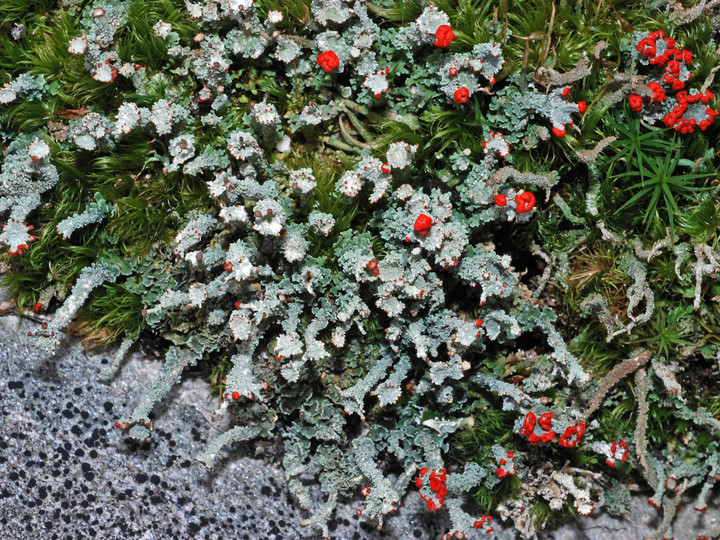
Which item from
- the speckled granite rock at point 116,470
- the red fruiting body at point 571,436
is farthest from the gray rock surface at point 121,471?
the red fruiting body at point 571,436

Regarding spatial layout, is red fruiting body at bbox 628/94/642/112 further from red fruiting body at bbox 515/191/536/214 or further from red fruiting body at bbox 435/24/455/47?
red fruiting body at bbox 435/24/455/47

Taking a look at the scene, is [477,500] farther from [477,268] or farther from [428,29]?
[428,29]

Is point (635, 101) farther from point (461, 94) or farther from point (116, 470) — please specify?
point (116, 470)

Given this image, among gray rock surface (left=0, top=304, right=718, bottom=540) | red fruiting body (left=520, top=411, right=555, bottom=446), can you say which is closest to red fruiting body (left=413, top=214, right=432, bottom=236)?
red fruiting body (left=520, top=411, right=555, bottom=446)

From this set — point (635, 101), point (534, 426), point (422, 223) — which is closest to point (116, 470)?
point (422, 223)

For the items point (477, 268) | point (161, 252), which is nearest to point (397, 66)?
point (477, 268)

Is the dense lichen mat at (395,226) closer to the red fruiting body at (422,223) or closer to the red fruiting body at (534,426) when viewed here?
the red fruiting body at (534,426)
